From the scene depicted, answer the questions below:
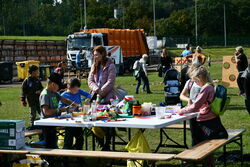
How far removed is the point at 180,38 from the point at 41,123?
83.6m

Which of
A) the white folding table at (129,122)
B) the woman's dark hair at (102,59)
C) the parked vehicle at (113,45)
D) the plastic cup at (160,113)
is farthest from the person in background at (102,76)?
the parked vehicle at (113,45)

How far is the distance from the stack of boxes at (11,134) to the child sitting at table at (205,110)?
2.58m

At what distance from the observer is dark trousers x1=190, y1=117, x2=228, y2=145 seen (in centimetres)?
791

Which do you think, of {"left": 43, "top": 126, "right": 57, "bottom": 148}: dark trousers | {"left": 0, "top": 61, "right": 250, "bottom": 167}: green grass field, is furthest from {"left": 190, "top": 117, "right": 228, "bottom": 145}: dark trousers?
{"left": 43, "top": 126, "right": 57, "bottom": 148}: dark trousers

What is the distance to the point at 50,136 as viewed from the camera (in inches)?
335

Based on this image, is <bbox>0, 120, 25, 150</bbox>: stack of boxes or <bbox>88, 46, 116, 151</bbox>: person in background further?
<bbox>88, 46, 116, 151</bbox>: person in background

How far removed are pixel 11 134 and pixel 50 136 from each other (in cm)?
91

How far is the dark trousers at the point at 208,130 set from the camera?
26.0ft

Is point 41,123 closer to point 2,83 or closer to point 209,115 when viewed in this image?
point 209,115

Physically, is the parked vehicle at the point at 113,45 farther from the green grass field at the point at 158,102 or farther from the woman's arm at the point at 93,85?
the woman's arm at the point at 93,85

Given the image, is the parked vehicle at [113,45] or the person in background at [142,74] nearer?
the person in background at [142,74]

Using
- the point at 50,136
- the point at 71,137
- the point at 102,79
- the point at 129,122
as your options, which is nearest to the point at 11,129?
the point at 50,136

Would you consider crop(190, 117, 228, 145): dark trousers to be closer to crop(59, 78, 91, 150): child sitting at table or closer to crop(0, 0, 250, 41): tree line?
crop(59, 78, 91, 150): child sitting at table

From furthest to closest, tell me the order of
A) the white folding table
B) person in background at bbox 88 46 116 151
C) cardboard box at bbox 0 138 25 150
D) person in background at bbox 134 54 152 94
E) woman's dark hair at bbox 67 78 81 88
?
person in background at bbox 134 54 152 94 → person in background at bbox 88 46 116 151 → woman's dark hair at bbox 67 78 81 88 → cardboard box at bbox 0 138 25 150 → the white folding table
